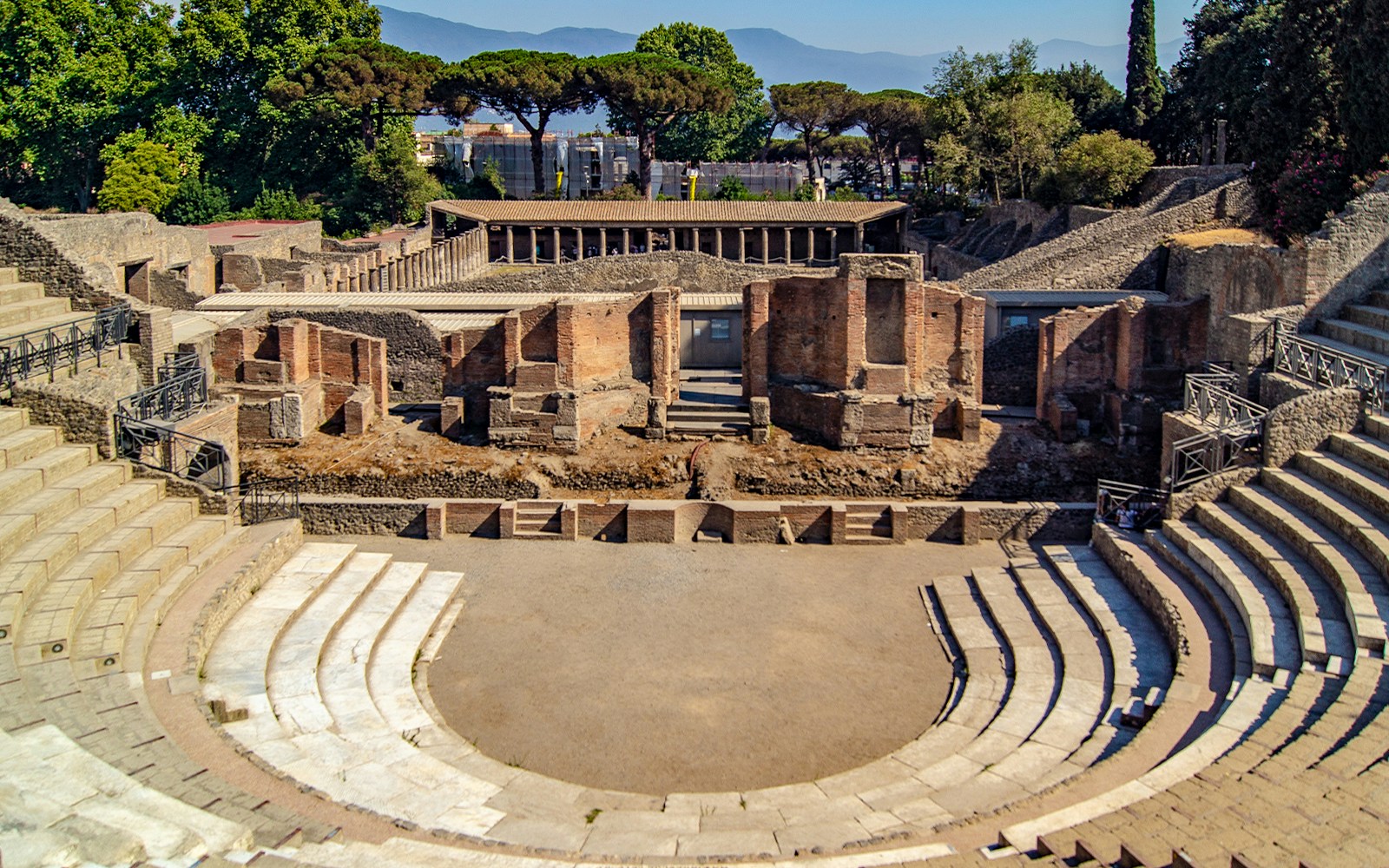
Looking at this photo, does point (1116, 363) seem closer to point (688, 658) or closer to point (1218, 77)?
point (688, 658)

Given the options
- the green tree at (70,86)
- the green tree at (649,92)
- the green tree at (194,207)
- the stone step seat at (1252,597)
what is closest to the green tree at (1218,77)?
the green tree at (649,92)

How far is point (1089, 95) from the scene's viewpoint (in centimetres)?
6244

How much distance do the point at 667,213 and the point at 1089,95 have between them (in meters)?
21.4

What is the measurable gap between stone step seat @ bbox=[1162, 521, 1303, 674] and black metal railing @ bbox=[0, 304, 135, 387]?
57.5 ft

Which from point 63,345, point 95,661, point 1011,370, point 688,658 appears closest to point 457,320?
point 63,345

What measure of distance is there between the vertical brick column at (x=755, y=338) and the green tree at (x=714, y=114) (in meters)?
44.8

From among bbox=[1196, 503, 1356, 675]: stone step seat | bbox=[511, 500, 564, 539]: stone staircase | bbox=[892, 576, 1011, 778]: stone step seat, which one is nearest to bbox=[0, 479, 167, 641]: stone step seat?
bbox=[511, 500, 564, 539]: stone staircase

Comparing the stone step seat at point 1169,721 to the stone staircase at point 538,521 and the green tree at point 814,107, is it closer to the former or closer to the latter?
the stone staircase at point 538,521

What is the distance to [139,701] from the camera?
14.8 m

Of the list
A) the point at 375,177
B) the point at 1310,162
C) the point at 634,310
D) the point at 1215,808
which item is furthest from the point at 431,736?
the point at 375,177

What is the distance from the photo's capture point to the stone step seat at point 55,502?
17344mm

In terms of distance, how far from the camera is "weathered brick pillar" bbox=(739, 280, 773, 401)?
90.0 ft

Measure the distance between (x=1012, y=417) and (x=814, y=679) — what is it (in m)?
11.3

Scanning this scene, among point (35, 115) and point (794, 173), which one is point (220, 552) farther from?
point (794, 173)
